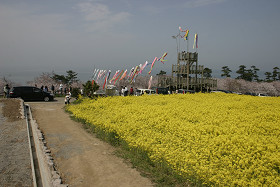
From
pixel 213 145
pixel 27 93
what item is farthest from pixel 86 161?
pixel 27 93

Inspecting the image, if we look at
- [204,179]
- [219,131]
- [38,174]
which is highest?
[219,131]

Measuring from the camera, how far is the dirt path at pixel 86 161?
19.2 feet

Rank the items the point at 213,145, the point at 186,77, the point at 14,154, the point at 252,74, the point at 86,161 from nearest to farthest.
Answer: the point at 213,145 < the point at 86,161 < the point at 14,154 < the point at 186,77 < the point at 252,74

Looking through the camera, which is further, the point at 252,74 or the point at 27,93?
the point at 252,74

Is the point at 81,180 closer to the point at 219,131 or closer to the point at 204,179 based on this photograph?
the point at 204,179

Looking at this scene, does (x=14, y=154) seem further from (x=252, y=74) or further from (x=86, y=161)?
(x=252, y=74)

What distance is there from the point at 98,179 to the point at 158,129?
3488 mm

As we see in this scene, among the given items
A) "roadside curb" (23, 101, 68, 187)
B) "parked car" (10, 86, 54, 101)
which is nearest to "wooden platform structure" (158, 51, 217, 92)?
"parked car" (10, 86, 54, 101)

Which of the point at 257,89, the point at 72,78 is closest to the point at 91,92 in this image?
the point at 257,89

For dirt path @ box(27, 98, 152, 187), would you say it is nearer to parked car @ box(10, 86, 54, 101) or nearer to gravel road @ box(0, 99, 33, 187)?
gravel road @ box(0, 99, 33, 187)

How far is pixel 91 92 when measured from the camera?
20.7m

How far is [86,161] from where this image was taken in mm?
7094

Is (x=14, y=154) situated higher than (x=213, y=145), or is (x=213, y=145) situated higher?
(x=213, y=145)

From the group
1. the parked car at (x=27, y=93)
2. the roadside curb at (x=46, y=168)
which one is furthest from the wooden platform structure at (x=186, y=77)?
the roadside curb at (x=46, y=168)
